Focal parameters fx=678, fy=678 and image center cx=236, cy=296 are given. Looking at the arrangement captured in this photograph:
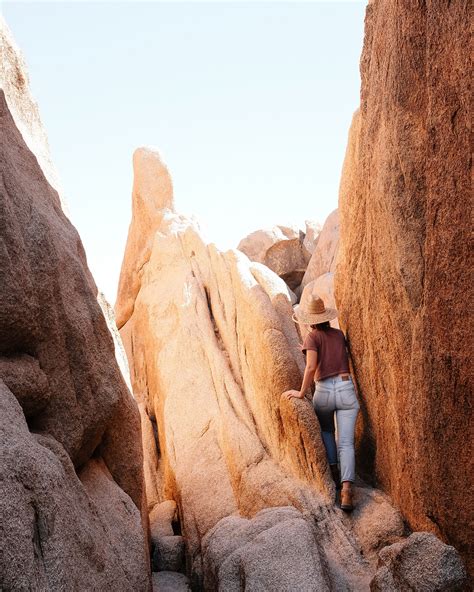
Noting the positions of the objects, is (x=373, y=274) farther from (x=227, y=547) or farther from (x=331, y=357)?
(x=227, y=547)

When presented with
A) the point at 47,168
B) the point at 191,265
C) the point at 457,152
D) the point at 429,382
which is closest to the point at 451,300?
the point at 429,382

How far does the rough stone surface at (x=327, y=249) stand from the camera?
18.7m

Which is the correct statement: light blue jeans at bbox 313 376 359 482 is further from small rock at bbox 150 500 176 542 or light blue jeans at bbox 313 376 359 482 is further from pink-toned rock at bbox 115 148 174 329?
pink-toned rock at bbox 115 148 174 329

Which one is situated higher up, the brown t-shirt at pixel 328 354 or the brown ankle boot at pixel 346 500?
the brown t-shirt at pixel 328 354

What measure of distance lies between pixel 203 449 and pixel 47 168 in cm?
556

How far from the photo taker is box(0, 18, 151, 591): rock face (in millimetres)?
4594

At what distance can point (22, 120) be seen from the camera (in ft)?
32.0

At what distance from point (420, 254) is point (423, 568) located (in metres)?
3.30

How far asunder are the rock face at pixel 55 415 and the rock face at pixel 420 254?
3.39 meters

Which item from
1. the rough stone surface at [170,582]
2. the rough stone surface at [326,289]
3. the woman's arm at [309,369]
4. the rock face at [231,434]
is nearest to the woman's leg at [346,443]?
the rock face at [231,434]

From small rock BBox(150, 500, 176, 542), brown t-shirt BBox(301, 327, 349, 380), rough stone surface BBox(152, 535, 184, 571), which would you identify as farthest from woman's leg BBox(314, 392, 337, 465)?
small rock BBox(150, 500, 176, 542)

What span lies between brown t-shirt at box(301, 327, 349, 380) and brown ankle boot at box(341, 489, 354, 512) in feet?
5.38

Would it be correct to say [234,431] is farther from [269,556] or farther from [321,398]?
[269,556]

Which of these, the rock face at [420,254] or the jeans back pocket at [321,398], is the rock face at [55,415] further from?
the rock face at [420,254]
